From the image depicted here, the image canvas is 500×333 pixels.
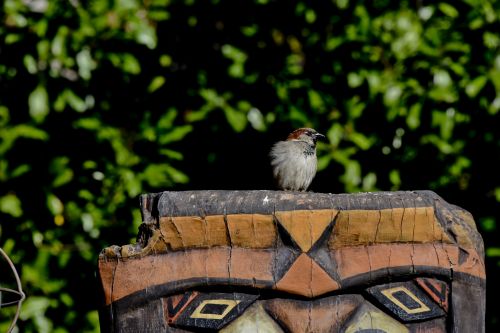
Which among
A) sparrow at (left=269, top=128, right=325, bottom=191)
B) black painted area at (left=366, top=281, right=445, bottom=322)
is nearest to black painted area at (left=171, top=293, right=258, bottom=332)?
black painted area at (left=366, top=281, right=445, bottom=322)

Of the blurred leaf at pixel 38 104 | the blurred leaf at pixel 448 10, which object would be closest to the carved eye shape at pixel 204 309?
the blurred leaf at pixel 38 104

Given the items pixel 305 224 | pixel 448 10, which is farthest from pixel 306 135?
pixel 305 224

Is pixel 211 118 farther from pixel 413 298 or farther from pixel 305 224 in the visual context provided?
pixel 413 298

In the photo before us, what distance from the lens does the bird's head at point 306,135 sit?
4.54 meters

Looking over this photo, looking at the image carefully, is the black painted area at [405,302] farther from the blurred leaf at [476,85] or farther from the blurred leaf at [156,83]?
the blurred leaf at [156,83]

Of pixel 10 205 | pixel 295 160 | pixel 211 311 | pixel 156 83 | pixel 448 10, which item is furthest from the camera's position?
pixel 295 160

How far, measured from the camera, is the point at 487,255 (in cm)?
426

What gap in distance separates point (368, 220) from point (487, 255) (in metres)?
1.97

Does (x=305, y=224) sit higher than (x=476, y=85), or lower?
lower

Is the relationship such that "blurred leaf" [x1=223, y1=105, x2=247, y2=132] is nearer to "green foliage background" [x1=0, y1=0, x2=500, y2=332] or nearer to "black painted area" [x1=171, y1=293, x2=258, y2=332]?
"green foliage background" [x1=0, y1=0, x2=500, y2=332]

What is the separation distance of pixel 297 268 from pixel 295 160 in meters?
2.35

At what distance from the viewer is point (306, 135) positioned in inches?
184

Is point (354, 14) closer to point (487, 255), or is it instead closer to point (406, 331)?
point (487, 255)

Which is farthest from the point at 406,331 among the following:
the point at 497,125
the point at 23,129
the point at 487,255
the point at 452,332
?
the point at 23,129
